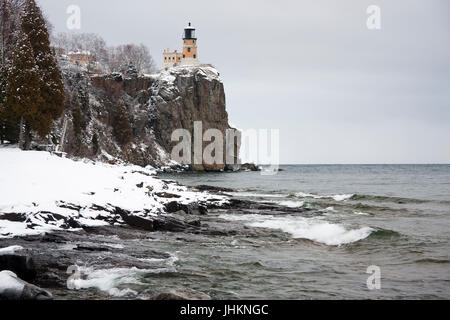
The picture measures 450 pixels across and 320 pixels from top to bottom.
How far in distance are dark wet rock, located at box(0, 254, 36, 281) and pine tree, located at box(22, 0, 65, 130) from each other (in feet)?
77.7

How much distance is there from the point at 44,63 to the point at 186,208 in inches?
666

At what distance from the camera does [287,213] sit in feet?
97.6

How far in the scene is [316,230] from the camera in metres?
20.8

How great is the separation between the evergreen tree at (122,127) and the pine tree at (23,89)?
5703 centimetres

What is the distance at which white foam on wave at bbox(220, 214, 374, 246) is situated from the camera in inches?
752

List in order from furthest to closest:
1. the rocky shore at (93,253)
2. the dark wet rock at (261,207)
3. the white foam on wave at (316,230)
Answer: the dark wet rock at (261,207) → the white foam on wave at (316,230) → the rocky shore at (93,253)

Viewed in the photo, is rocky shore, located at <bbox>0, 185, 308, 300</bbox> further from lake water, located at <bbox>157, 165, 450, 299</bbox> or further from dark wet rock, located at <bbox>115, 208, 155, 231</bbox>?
lake water, located at <bbox>157, 165, 450, 299</bbox>

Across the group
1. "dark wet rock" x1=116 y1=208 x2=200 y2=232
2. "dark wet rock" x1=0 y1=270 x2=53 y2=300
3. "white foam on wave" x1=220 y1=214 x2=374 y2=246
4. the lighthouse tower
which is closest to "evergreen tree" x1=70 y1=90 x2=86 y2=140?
"white foam on wave" x1=220 y1=214 x2=374 y2=246

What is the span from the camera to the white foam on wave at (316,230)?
19109 mm

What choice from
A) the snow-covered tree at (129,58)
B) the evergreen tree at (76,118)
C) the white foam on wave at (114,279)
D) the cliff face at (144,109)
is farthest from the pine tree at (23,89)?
the snow-covered tree at (129,58)

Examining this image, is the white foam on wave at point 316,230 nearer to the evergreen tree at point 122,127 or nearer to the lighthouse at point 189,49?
the evergreen tree at point 122,127
